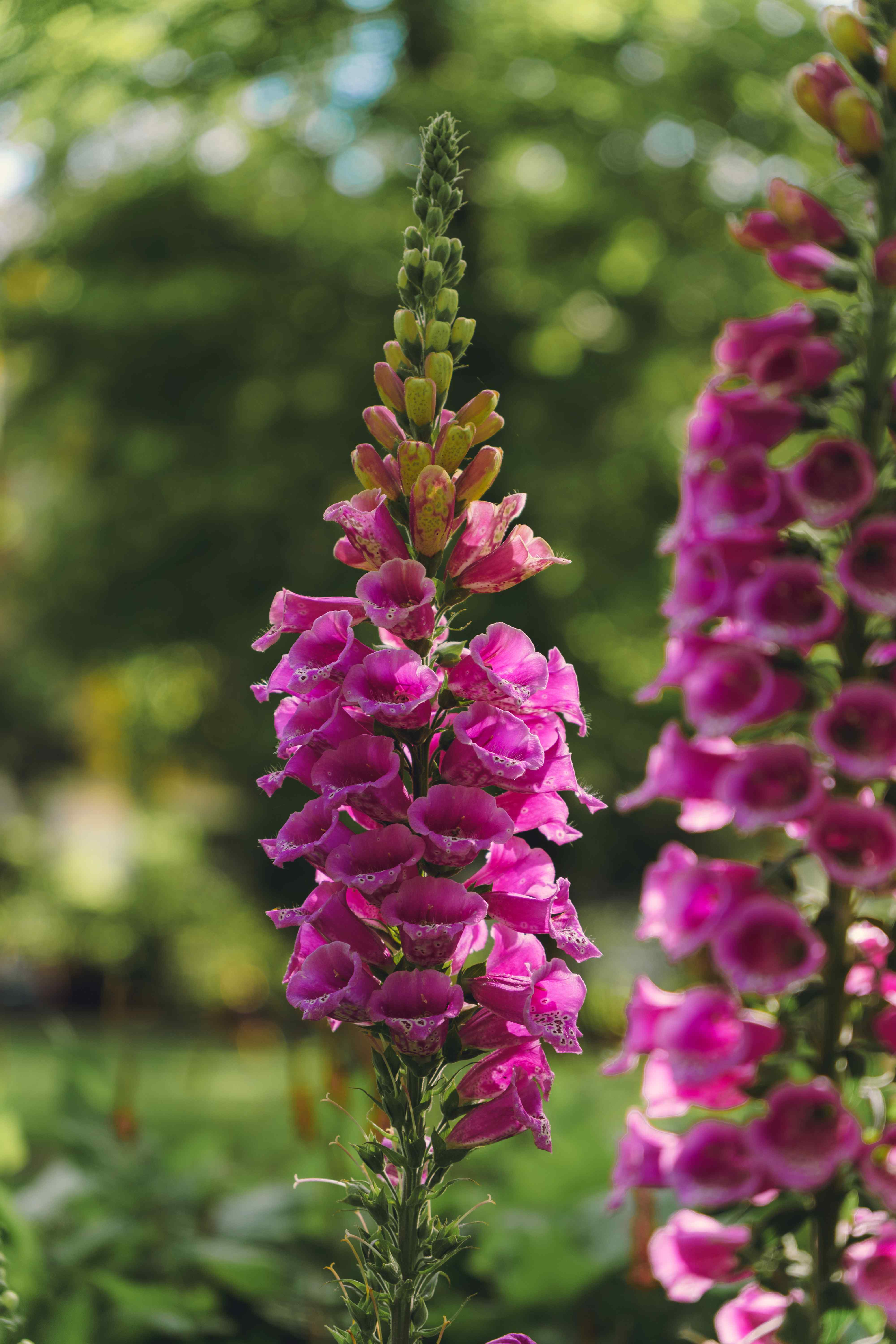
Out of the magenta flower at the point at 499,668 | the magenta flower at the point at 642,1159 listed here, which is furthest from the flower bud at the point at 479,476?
the magenta flower at the point at 642,1159

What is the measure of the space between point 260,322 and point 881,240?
282 inches

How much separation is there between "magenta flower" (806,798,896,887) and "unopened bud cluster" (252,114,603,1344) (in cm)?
40

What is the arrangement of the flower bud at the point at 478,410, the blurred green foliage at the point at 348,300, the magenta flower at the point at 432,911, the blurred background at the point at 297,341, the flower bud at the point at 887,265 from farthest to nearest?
the blurred green foliage at the point at 348,300, the blurred background at the point at 297,341, the flower bud at the point at 478,410, the magenta flower at the point at 432,911, the flower bud at the point at 887,265

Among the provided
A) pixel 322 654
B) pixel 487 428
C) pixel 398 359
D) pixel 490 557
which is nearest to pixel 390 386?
pixel 398 359

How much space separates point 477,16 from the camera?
6.44m

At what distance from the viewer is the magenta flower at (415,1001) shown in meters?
1.29

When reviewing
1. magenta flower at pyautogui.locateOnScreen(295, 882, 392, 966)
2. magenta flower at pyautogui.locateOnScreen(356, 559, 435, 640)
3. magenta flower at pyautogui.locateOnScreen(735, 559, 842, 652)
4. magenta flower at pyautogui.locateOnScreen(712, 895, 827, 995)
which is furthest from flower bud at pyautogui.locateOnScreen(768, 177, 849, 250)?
magenta flower at pyautogui.locateOnScreen(295, 882, 392, 966)

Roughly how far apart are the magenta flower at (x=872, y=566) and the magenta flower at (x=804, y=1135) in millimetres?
439

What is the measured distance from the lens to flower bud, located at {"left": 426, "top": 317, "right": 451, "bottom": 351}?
1449mm

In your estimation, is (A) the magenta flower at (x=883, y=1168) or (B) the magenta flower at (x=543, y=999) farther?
(B) the magenta flower at (x=543, y=999)

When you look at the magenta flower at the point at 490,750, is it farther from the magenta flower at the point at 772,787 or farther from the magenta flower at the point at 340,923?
the magenta flower at the point at 772,787

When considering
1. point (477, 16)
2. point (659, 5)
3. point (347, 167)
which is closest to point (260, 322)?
point (347, 167)

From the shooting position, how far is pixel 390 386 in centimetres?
148

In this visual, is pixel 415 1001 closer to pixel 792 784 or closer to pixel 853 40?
pixel 792 784
